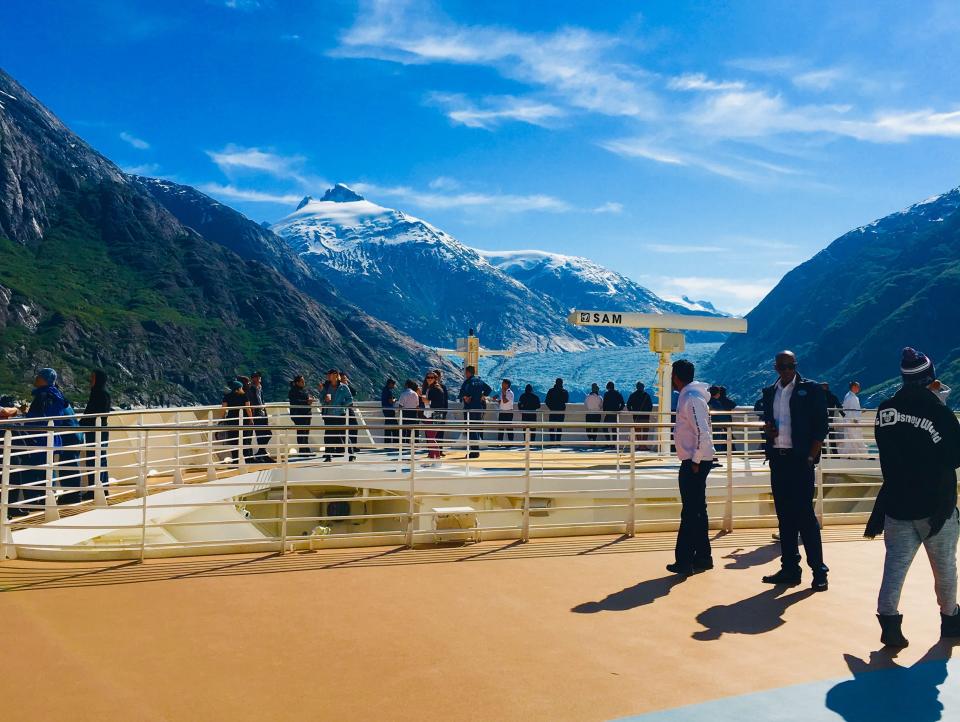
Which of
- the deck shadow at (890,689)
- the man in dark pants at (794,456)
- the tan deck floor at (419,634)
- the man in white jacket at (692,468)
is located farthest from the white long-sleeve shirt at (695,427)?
the deck shadow at (890,689)

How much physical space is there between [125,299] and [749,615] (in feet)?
575

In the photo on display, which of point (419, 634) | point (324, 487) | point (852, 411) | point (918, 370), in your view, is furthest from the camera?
point (852, 411)

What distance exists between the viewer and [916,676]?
14.6 feet

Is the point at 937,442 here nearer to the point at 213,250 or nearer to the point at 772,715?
the point at 772,715

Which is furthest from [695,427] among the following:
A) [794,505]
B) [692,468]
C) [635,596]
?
[635,596]

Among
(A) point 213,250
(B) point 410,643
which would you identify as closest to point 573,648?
(B) point 410,643

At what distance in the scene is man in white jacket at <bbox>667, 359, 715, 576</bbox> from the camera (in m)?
6.89

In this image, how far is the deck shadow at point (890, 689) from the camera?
13.0ft

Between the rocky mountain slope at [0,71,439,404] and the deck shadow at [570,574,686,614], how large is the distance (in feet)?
442

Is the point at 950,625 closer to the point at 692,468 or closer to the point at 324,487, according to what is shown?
the point at 692,468

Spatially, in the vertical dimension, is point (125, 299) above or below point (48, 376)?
above

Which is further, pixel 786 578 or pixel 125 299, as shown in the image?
pixel 125 299

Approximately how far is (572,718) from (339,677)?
1.30 metres

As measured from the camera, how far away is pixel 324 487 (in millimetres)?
14711
